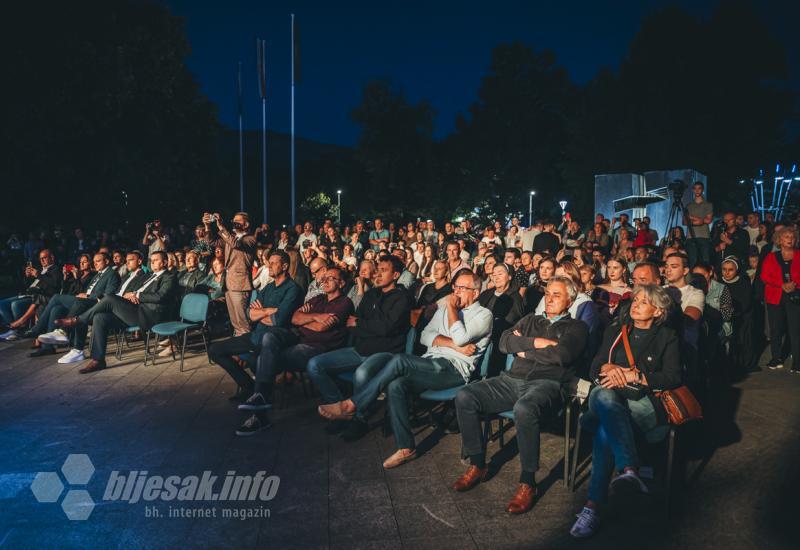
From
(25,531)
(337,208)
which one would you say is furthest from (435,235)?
(337,208)

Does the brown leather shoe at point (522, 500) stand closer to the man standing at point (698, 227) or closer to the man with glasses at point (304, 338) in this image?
the man with glasses at point (304, 338)

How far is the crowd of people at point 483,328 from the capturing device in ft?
12.0

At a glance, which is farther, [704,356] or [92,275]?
[92,275]

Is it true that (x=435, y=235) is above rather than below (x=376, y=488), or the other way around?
above

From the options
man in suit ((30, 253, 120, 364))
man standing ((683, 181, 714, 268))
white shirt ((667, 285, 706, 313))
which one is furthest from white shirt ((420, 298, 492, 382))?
man standing ((683, 181, 714, 268))

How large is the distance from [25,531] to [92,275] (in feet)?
20.8

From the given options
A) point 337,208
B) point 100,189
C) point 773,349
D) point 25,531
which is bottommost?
point 25,531

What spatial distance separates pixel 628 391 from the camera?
364 cm

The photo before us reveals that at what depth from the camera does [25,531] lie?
3.27 m

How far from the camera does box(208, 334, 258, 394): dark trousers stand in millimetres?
5590

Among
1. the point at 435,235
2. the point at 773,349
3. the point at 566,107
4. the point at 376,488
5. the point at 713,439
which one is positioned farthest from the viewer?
the point at 566,107

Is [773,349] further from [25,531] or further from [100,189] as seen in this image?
[100,189]

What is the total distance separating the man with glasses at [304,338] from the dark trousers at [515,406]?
1.76m

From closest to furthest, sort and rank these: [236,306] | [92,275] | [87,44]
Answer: [236,306] → [92,275] → [87,44]
